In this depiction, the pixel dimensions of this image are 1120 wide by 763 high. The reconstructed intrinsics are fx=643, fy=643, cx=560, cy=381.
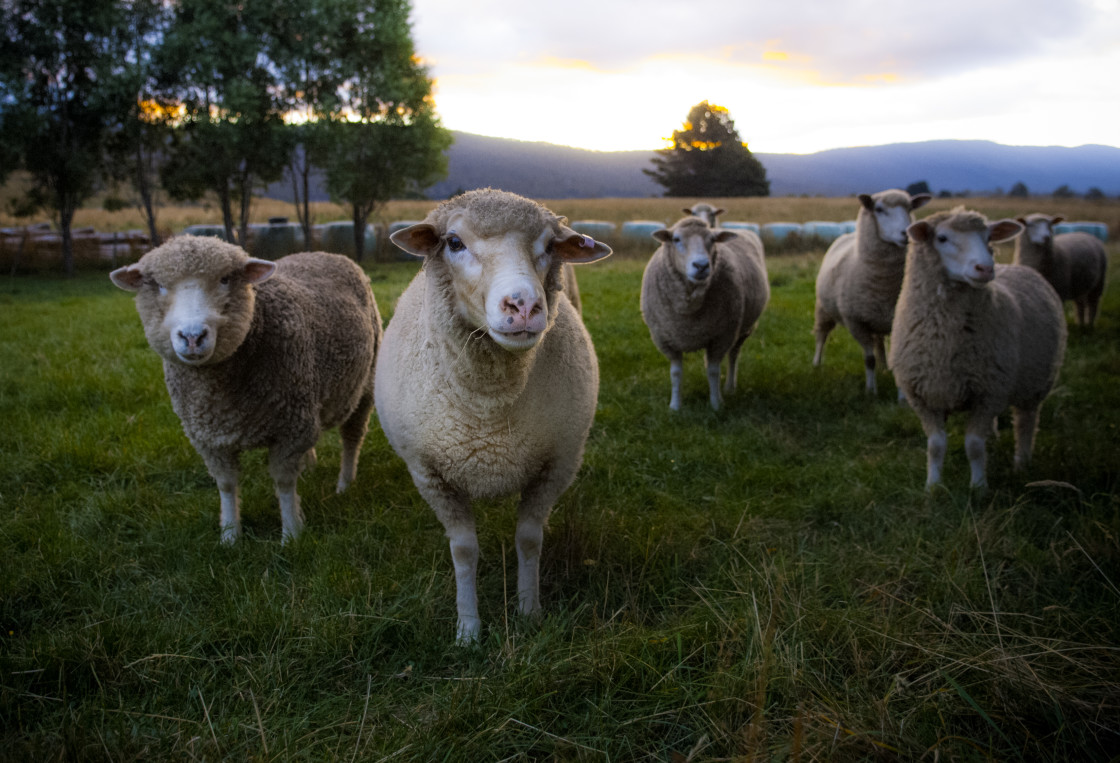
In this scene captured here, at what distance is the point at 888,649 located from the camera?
84.7 inches

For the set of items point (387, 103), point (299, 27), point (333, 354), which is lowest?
point (333, 354)

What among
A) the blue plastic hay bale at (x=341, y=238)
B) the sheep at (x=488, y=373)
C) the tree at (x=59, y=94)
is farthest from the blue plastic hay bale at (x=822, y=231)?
the tree at (x=59, y=94)

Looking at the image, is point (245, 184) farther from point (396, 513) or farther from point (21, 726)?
point (21, 726)

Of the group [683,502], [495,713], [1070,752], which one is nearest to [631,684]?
[495,713]

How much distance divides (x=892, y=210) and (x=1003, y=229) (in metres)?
2.04

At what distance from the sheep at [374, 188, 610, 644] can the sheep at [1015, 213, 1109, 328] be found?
8.37 meters

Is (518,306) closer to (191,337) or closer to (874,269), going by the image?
(191,337)

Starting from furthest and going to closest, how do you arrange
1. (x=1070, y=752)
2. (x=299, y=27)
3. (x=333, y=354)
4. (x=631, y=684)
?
(x=299, y=27) < (x=333, y=354) < (x=631, y=684) < (x=1070, y=752)

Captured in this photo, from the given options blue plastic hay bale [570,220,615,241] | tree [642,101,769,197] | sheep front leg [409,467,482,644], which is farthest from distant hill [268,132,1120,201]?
blue plastic hay bale [570,220,615,241]

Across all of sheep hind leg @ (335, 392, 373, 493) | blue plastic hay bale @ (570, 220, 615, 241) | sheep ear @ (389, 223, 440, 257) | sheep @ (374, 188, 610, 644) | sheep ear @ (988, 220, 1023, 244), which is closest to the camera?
sheep @ (374, 188, 610, 644)

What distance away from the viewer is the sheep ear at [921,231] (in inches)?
157

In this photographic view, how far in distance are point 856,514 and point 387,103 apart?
735 inches

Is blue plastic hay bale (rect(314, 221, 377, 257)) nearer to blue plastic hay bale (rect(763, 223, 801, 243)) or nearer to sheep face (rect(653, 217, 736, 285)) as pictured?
blue plastic hay bale (rect(763, 223, 801, 243))

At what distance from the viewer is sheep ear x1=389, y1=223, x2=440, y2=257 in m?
2.25
